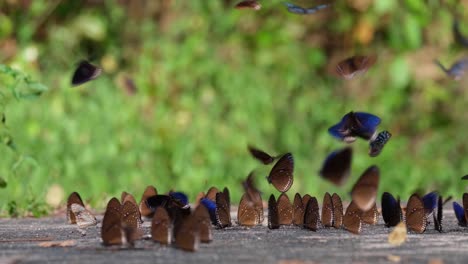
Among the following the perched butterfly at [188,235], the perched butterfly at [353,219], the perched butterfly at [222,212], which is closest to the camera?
the perched butterfly at [188,235]

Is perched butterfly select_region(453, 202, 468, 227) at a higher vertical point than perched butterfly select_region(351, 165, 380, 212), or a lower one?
lower

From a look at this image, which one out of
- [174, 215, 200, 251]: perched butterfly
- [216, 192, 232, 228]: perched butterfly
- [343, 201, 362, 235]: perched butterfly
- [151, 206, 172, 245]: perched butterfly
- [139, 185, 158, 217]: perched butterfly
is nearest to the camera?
[174, 215, 200, 251]: perched butterfly

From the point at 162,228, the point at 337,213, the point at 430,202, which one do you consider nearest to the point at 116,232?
the point at 162,228

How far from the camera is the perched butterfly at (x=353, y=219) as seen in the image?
2390mm

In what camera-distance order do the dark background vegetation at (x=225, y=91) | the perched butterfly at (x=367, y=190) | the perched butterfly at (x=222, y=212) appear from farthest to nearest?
the dark background vegetation at (x=225, y=91) < the perched butterfly at (x=222, y=212) < the perched butterfly at (x=367, y=190)

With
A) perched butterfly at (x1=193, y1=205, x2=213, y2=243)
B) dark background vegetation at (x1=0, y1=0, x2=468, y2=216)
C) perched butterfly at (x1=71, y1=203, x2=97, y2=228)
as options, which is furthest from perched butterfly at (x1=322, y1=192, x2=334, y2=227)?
dark background vegetation at (x1=0, y1=0, x2=468, y2=216)

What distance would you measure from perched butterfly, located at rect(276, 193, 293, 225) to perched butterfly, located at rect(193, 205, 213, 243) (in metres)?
0.49

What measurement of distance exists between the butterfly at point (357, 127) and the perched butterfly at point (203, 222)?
632mm

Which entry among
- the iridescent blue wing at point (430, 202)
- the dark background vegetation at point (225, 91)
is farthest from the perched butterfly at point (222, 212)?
Answer: the dark background vegetation at point (225, 91)

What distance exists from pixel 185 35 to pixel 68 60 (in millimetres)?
948

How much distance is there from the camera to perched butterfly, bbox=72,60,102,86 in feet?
10.8

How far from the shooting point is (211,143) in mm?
5965

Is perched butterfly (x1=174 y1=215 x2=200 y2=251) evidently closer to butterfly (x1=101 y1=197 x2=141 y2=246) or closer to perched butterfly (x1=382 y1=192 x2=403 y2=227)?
butterfly (x1=101 y1=197 x2=141 y2=246)

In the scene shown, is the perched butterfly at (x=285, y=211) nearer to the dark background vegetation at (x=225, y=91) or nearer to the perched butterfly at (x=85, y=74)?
the perched butterfly at (x=85, y=74)
